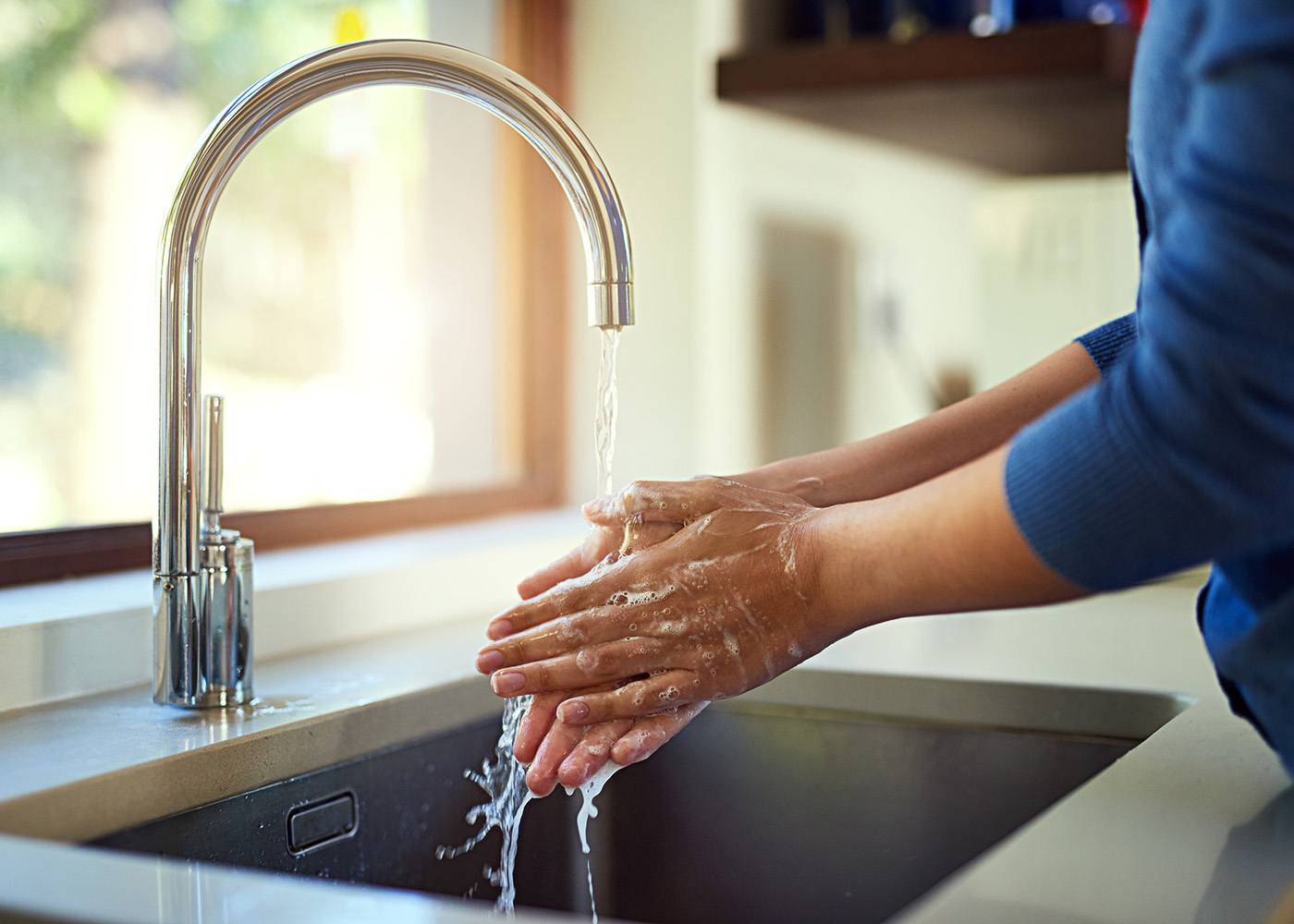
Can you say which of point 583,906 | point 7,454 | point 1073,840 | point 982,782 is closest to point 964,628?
point 982,782

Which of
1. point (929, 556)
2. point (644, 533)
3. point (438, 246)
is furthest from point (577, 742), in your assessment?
point (438, 246)

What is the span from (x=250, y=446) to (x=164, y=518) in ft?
2.39

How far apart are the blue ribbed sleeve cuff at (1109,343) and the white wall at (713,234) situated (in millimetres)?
770

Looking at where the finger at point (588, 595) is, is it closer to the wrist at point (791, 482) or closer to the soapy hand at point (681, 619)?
the soapy hand at point (681, 619)

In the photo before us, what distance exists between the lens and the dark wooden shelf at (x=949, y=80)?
150 centimetres

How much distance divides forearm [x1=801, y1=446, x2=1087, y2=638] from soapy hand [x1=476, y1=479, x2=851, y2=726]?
16 mm

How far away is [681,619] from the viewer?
74 centimetres

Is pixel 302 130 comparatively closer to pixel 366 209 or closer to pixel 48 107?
pixel 366 209

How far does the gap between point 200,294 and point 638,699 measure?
345 mm

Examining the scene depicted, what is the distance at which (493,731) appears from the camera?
0.97m

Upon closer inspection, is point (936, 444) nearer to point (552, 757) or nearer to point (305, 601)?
point (552, 757)

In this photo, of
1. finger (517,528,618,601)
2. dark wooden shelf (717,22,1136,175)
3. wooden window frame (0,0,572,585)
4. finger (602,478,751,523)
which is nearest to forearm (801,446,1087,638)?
finger (602,478,751,523)

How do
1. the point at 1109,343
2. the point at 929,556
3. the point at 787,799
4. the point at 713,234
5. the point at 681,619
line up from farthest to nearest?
the point at 713,234 → the point at 787,799 → the point at 1109,343 → the point at 681,619 → the point at 929,556

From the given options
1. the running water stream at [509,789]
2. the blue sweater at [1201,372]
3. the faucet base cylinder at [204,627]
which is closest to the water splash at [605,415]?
the running water stream at [509,789]
